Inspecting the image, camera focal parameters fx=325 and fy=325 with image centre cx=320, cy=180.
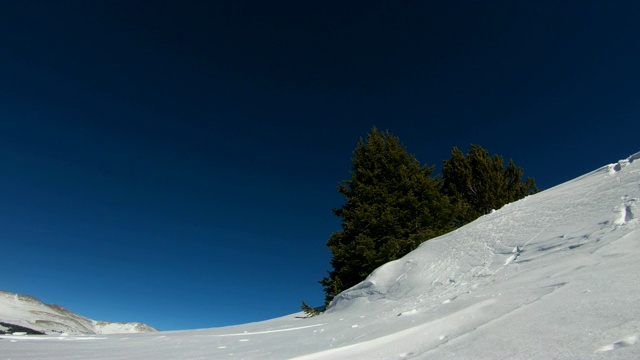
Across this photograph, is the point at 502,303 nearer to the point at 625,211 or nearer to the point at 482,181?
the point at 625,211

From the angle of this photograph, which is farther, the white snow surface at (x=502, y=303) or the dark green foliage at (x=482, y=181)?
the dark green foliage at (x=482, y=181)

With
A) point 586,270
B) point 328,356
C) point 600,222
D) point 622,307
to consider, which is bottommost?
point 328,356

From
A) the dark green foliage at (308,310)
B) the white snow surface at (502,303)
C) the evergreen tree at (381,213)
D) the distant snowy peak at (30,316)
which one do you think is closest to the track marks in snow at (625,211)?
the white snow surface at (502,303)

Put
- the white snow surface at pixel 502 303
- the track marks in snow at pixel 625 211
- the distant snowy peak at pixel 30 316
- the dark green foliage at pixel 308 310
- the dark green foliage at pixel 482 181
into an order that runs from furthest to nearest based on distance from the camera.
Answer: the distant snowy peak at pixel 30 316, the dark green foliage at pixel 482 181, the dark green foliage at pixel 308 310, the track marks in snow at pixel 625 211, the white snow surface at pixel 502 303

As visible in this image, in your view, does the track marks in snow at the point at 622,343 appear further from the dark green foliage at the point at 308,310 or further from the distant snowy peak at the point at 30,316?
the distant snowy peak at the point at 30,316

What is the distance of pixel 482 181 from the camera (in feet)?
77.4

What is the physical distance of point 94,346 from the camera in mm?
4707

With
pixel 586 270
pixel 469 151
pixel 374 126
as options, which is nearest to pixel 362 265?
pixel 374 126

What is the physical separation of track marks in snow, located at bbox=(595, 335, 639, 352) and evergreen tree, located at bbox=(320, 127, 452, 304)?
1127 centimetres

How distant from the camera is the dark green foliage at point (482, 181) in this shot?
22641mm

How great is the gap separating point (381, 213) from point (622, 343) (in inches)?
505

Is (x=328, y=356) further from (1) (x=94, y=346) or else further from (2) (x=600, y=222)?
(2) (x=600, y=222)

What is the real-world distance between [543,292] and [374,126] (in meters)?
16.1

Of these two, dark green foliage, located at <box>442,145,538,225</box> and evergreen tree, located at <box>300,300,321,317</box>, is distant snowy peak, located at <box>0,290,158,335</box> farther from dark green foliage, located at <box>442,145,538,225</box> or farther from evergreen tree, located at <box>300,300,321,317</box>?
dark green foliage, located at <box>442,145,538,225</box>
